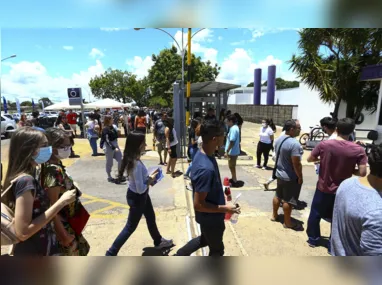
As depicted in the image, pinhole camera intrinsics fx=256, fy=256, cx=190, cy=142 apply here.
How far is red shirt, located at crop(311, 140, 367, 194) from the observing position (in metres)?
2.88

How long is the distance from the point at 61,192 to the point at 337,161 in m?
2.85

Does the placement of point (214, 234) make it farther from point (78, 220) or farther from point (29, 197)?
point (29, 197)

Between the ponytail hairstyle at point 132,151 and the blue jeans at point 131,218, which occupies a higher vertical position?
the ponytail hairstyle at point 132,151

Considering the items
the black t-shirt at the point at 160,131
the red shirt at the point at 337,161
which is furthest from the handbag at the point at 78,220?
the black t-shirt at the point at 160,131

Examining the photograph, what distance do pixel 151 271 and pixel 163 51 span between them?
28120mm

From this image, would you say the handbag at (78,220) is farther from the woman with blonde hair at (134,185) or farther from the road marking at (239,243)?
the road marking at (239,243)

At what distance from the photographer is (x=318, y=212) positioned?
3.19 meters

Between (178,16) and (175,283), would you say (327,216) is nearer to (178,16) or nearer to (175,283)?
(175,283)

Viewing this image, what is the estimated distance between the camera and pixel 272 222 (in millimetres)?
3963

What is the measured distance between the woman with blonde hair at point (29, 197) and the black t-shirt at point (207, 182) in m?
0.97

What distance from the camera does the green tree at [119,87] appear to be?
44.0 metres

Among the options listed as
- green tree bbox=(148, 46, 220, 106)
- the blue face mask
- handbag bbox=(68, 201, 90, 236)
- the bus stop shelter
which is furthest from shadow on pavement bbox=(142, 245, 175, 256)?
green tree bbox=(148, 46, 220, 106)

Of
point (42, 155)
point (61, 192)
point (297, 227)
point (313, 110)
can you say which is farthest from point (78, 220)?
point (313, 110)

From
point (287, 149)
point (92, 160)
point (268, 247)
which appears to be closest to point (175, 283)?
point (268, 247)
